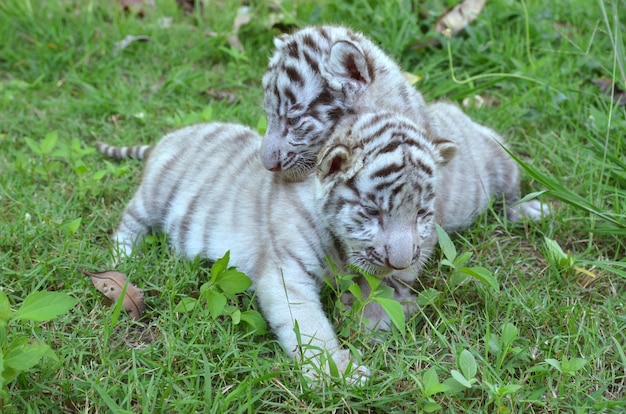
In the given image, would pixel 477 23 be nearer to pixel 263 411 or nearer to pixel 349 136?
pixel 349 136

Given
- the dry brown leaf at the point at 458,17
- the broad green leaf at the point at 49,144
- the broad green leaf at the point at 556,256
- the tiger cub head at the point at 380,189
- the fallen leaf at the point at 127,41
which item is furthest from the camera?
the fallen leaf at the point at 127,41

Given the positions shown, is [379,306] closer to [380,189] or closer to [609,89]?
[380,189]

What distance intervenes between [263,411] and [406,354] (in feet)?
2.18

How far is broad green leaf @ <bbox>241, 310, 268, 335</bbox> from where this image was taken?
9.67 ft

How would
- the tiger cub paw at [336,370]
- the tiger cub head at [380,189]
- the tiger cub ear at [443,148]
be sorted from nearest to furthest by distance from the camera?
the tiger cub paw at [336,370] < the tiger cub head at [380,189] < the tiger cub ear at [443,148]

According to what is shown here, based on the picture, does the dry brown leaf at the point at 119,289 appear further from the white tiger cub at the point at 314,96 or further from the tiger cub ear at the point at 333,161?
the tiger cub ear at the point at 333,161

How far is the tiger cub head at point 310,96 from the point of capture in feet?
10.7

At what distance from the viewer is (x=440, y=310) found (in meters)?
3.13

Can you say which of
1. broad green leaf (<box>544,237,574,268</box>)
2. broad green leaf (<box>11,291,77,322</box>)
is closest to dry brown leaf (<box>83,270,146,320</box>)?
broad green leaf (<box>11,291,77,322</box>)

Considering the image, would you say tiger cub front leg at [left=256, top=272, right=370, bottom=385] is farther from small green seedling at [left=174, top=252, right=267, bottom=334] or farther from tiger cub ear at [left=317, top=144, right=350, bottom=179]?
tiger cub ear at [left=317, top=144, right=350, bottom=179]

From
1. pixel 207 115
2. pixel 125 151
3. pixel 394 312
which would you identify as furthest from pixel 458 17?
pixel 394 312

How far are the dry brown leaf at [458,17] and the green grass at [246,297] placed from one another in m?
0.10

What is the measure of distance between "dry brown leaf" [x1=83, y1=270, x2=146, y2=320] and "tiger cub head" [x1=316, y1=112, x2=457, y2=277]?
3.08ft

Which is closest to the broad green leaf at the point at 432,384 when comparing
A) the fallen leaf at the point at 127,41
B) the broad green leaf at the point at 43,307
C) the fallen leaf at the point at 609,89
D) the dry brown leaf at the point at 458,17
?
the broad green leaf at the point at 43,307
